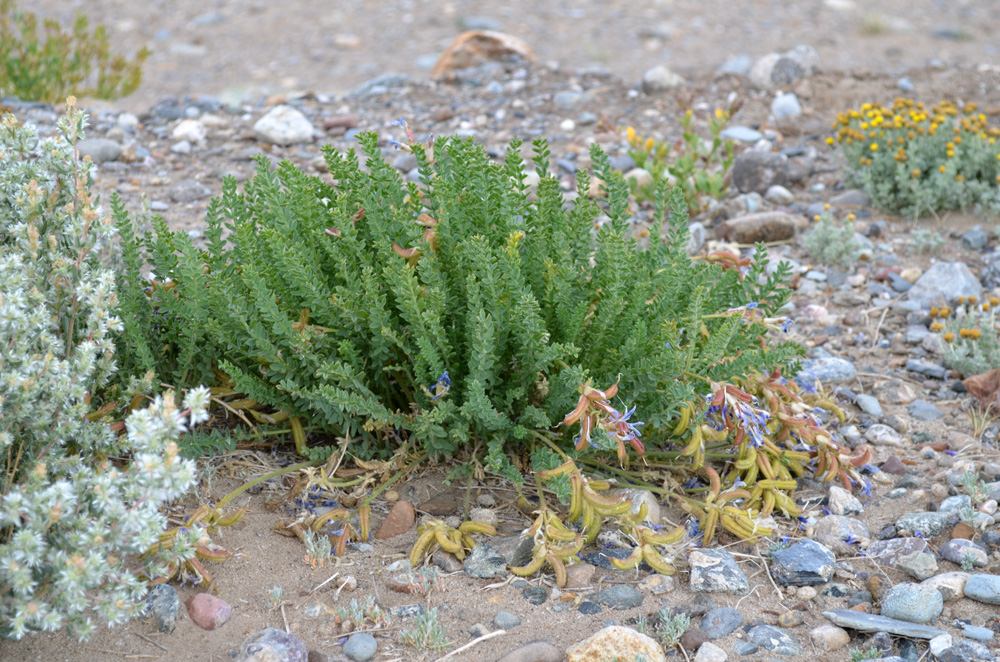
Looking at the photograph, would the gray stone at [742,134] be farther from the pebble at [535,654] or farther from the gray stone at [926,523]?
the pebble at [535,654]

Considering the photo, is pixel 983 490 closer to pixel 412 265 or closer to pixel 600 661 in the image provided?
pixel 600 661

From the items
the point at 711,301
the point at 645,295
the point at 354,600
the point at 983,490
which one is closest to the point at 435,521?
the point at 354,600

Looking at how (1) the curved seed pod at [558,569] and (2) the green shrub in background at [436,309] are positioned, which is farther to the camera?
(2) the green shrub in background at [436,309]

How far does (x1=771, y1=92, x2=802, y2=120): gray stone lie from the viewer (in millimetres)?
6980

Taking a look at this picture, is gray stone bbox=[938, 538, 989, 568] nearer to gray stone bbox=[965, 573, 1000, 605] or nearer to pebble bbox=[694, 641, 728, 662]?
gray stone bbox=[965, 573, 1000, 605]

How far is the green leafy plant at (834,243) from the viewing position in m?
5.04

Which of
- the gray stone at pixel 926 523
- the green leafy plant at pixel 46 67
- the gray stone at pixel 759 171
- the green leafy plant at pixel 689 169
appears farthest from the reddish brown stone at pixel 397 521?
the green leafy plant at pixel 46 67

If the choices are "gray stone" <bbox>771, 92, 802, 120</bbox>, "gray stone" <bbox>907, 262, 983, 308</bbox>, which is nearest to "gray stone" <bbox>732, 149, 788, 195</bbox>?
"gray stone" <bbox>771, 92, 802, 120</bbox>

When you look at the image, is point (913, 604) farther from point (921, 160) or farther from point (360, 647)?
point (921, 160)

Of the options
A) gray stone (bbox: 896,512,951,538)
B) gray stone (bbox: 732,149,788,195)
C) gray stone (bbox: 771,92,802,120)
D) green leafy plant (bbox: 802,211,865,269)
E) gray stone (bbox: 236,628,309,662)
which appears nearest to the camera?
gray stone (bbox: 236,628,309,662)

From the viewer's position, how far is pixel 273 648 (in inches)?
92.0

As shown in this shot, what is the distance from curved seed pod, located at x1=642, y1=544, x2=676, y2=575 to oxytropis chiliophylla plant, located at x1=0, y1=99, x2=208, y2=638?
47.8 inches

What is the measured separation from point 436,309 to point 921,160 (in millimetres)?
4022

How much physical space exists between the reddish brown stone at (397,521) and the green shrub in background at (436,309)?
205mm
